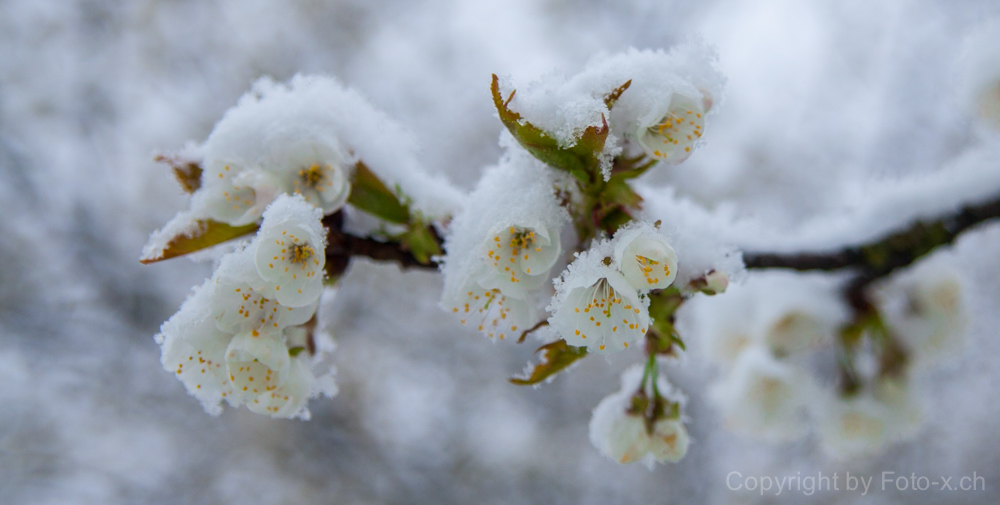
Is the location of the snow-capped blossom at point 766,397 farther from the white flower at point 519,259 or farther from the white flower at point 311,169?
the white flower at point 311,169

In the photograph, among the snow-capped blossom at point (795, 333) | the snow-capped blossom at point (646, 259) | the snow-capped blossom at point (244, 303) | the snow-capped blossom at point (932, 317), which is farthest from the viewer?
the snow-capped blossom at point (932, 317)

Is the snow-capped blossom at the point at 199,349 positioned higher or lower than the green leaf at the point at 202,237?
lower

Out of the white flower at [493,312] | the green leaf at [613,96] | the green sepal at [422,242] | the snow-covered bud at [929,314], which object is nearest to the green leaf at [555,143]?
the green leaf at [613,96]

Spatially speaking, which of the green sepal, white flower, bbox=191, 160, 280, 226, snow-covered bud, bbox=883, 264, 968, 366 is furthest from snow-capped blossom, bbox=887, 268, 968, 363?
white flower, bbox=191, 160, 280, 226

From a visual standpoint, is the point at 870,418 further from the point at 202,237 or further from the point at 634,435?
the point at 202,237

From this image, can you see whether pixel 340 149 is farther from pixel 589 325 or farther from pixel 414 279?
pixel 414 279
